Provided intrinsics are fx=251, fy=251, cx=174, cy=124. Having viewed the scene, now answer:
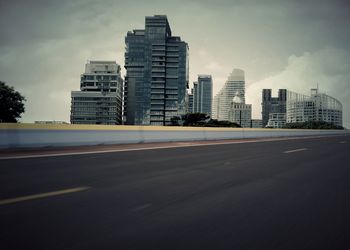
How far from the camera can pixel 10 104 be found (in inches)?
1977

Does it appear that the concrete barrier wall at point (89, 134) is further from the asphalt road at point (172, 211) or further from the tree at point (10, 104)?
the tree at point (10, 104)

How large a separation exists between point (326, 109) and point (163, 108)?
114m

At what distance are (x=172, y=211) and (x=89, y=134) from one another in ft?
41.3

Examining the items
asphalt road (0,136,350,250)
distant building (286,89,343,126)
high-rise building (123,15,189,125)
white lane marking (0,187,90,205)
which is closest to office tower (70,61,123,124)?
high-rise building (123,15,189,125)

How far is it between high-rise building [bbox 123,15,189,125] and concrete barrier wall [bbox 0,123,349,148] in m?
136

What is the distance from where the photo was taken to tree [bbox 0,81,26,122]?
49.5 meters

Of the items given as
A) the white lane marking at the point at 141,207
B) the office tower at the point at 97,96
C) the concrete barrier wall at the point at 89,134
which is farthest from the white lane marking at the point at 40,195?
the office tower at the point at 97,96

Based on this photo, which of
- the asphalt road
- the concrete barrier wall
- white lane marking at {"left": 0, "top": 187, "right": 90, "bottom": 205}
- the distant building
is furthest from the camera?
the distant building

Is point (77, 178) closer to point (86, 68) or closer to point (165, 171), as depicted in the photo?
point (165, 171)

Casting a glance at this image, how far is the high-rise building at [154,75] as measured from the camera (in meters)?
161

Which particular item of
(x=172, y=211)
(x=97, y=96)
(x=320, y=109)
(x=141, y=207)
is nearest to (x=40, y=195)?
(x=141, y=207)

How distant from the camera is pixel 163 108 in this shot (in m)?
160

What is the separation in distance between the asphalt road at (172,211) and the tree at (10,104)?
53701 millimetres

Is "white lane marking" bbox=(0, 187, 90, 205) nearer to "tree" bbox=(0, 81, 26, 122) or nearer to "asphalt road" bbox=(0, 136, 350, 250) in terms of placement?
"asphalt road" bbox=(0, 136, 350, 250)
